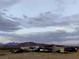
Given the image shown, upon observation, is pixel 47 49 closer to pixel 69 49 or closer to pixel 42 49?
pixel 42 49

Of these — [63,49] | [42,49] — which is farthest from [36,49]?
[63,49]

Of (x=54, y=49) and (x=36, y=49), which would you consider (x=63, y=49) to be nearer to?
(x=54, y=49)

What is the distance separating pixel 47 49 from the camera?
216ft

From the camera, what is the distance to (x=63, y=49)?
207 feet

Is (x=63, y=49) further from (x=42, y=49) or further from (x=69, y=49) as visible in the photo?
(x=42, y=49)

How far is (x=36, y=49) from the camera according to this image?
65.5 metres

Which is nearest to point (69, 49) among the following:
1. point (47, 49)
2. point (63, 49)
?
point (63, 49)

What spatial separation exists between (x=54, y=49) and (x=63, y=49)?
2.90 m

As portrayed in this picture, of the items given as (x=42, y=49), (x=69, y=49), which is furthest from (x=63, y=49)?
(x=42, y=49)

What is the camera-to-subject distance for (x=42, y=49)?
214ft

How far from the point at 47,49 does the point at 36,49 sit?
313cm

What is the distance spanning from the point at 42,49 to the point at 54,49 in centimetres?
338

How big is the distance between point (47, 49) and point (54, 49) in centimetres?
210

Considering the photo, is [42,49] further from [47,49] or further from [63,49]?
[63,49]
